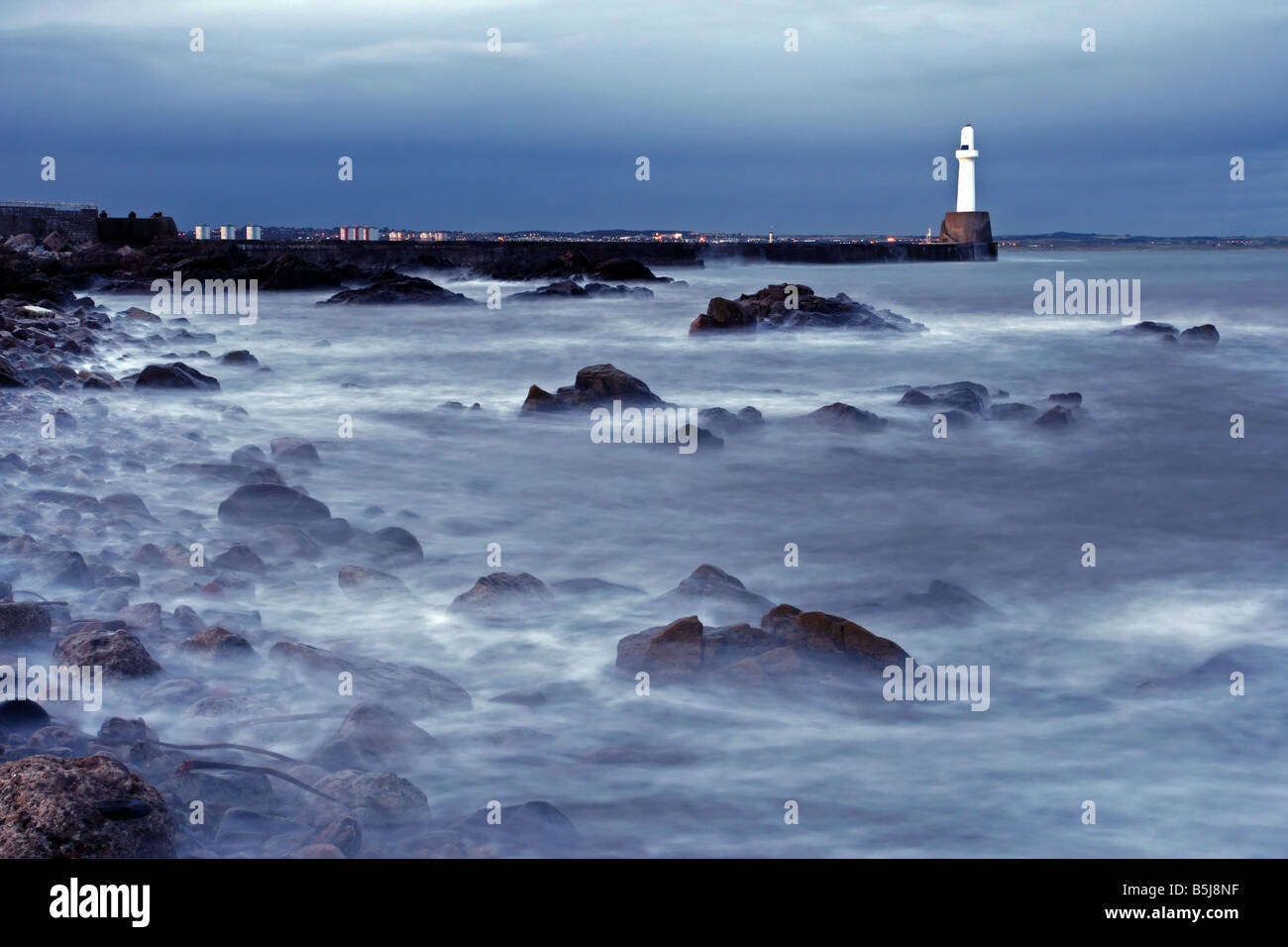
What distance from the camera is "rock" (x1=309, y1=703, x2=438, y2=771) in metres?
3.77

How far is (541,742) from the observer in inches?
165

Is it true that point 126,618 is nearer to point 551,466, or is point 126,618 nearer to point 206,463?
point 206,463

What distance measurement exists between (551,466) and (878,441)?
3.31m

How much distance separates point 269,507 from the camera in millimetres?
7004

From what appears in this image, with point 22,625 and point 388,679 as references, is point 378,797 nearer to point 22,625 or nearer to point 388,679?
point 388,679

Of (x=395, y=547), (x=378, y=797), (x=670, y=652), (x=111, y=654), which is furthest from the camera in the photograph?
(x=395, y=547)

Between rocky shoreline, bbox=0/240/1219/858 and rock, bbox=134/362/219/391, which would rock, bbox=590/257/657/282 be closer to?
rock, bbox=134/362/219/391

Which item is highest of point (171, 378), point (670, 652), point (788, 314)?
point (788, 314)

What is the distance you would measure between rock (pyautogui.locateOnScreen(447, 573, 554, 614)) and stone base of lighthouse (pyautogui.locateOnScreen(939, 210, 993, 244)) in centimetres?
7181

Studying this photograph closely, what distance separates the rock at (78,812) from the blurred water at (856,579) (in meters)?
0.95

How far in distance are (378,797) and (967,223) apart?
75073 millimetres

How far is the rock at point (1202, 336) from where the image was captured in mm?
18086

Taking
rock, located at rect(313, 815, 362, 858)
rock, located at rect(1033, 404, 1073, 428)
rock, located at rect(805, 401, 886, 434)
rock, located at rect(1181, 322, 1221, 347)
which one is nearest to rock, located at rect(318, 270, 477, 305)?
rock, located at rect(1181, 322, 1221, 347)

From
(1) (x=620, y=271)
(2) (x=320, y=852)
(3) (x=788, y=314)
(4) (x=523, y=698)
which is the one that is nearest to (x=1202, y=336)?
(3) (x=788, y=314)
